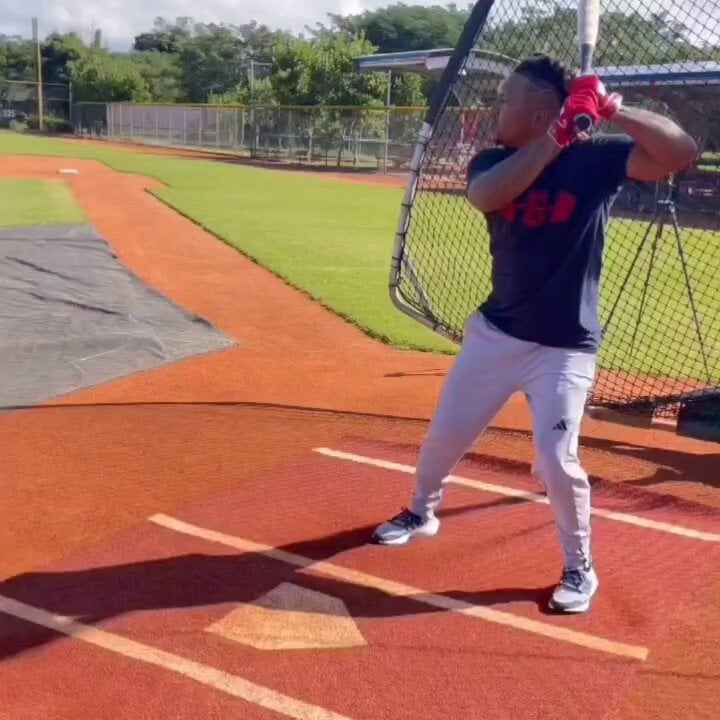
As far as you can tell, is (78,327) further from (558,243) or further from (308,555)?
(558,243)

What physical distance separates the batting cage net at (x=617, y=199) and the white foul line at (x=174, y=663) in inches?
105

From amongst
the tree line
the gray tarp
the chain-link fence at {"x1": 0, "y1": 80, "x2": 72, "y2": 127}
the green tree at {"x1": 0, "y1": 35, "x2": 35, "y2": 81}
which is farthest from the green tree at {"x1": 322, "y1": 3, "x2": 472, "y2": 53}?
the gray tarp

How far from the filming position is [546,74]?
358cm

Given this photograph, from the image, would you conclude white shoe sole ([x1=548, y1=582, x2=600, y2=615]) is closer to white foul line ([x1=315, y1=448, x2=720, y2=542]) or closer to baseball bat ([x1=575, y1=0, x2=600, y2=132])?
white foul line ([x1=315, y1=448, x2=720, y2=542])

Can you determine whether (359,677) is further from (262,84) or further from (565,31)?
(262,84)

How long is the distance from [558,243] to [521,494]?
1933 millimetres

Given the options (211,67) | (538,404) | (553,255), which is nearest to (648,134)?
(553,255)

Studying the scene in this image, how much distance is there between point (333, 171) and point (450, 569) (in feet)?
116

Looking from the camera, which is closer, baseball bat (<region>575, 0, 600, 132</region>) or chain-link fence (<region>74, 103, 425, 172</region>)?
baseball bat (<region>575, 0, 600, 132</region>)

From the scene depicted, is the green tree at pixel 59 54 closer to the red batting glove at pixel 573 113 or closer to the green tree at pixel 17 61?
the green tree at pixel 17 61

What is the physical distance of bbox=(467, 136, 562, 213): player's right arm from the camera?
3396 millimetres

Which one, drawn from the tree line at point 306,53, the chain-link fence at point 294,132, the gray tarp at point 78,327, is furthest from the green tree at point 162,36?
the gray tarp at point 78,327

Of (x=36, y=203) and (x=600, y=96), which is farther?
(x=36, y=203)

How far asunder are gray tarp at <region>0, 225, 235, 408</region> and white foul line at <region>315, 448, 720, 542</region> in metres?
2.53
